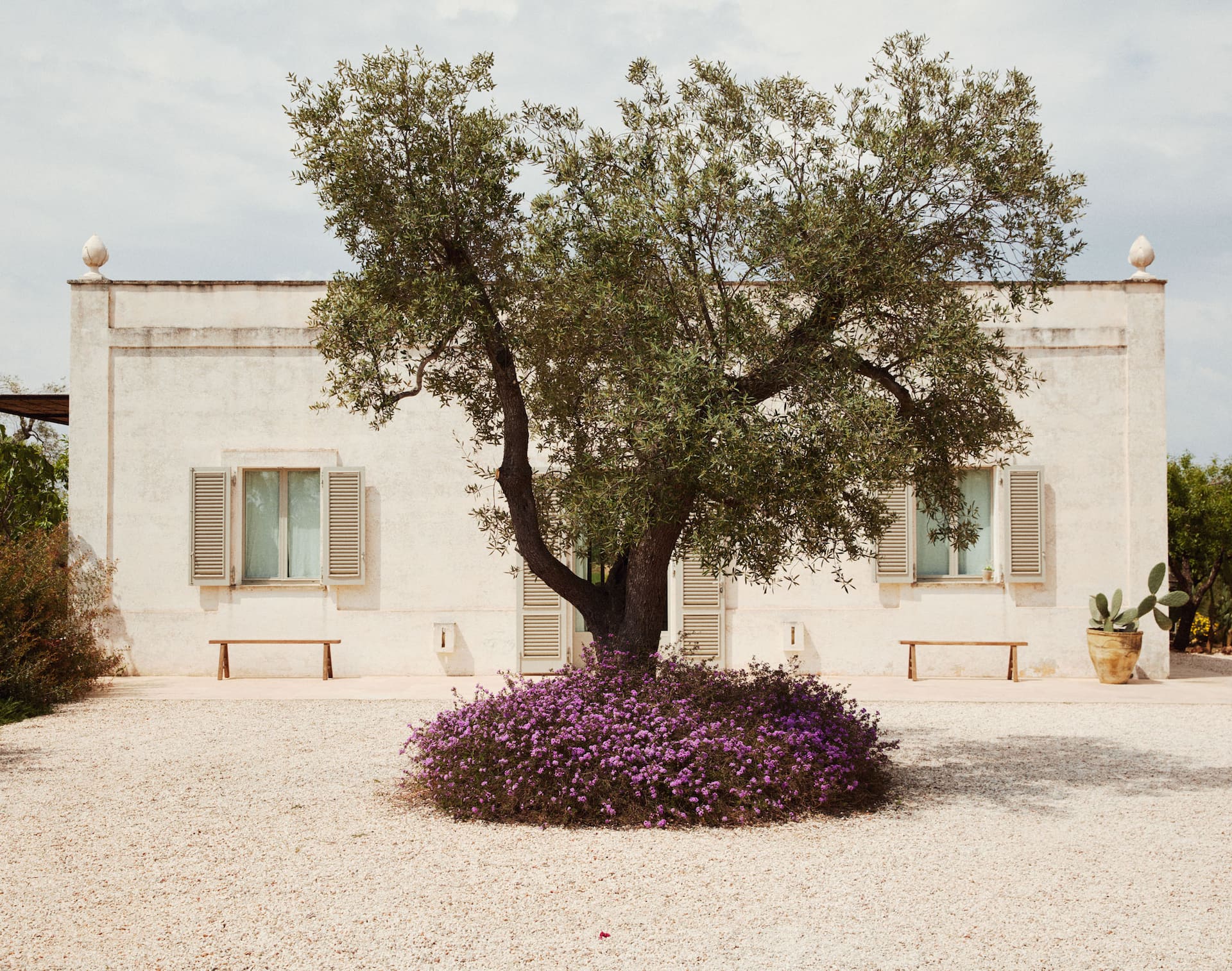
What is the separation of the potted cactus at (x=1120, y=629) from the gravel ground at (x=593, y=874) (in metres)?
3.51

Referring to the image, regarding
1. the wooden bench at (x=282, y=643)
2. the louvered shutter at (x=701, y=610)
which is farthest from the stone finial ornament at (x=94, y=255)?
the louvered shutter at (x=701, y=610)

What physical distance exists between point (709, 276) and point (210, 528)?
7.38 meters

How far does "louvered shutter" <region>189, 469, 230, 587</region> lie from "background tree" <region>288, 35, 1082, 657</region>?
5729 mm

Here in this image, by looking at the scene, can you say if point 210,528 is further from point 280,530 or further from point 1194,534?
point 1194,534

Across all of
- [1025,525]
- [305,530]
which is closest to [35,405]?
[305,530]

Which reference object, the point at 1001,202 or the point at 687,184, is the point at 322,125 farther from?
the point at 1001,202

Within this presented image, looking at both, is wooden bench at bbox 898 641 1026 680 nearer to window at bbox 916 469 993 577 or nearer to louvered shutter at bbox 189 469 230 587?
window at bbox 916 469 993 577

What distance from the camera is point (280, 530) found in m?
11.7

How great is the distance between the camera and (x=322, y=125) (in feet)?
19.9

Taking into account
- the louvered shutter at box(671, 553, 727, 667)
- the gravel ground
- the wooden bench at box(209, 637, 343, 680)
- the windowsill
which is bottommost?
the gravel ground

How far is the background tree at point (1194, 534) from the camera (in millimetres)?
14125

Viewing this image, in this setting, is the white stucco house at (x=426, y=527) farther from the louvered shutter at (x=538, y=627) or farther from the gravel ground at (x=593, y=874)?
the gravel ground at (x=593, y=874)

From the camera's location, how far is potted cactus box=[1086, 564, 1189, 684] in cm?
1096

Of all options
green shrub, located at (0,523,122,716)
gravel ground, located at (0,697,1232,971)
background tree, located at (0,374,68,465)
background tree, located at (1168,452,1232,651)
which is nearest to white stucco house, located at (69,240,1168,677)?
green shrub, located at (0,523,122,716)
